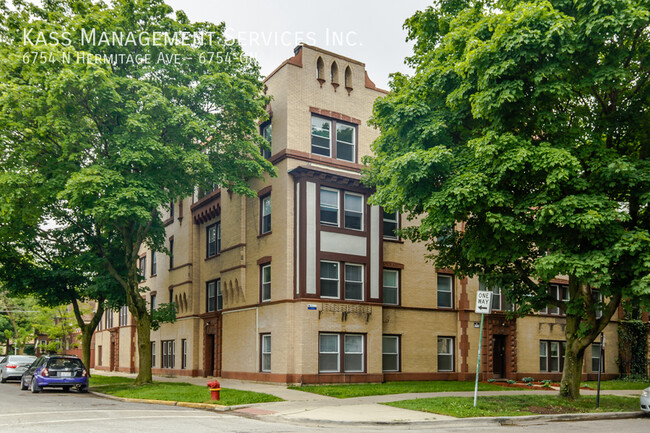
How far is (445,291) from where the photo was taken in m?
30.0

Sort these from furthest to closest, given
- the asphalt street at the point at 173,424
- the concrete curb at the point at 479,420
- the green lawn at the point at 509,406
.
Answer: the green lawn at the point at 509,406, the concrete curb at the point at 479,420, the asphalt street at the point at 173,424

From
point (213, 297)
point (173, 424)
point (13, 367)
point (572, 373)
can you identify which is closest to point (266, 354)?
point (213, 297)

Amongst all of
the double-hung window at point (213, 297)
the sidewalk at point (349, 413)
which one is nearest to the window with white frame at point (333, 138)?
the double-hung window at point (213, 297)

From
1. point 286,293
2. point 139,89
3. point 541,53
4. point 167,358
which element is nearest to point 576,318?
point 541,53

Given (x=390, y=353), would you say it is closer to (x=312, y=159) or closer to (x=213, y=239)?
(x=312, y=159)

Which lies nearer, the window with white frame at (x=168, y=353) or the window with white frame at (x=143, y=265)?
the window with white frame at (x=168, y=353)

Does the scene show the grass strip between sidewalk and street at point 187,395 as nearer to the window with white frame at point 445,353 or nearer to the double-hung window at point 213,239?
the double-hung window at point 213,239

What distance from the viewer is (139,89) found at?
22.5 metres

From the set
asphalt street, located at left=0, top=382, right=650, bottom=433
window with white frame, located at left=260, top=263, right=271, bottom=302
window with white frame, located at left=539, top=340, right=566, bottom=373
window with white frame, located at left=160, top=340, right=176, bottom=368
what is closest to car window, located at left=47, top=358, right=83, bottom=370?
asphalt street, located at left=0, top=382, right=650, bottom=433

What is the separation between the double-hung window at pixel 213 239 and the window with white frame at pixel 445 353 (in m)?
12.2

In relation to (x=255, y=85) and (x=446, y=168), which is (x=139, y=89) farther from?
(x=446, y=168)

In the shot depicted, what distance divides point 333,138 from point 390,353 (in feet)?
32.2

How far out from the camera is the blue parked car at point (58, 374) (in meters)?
23.0

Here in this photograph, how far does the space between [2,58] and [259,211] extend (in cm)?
1162
